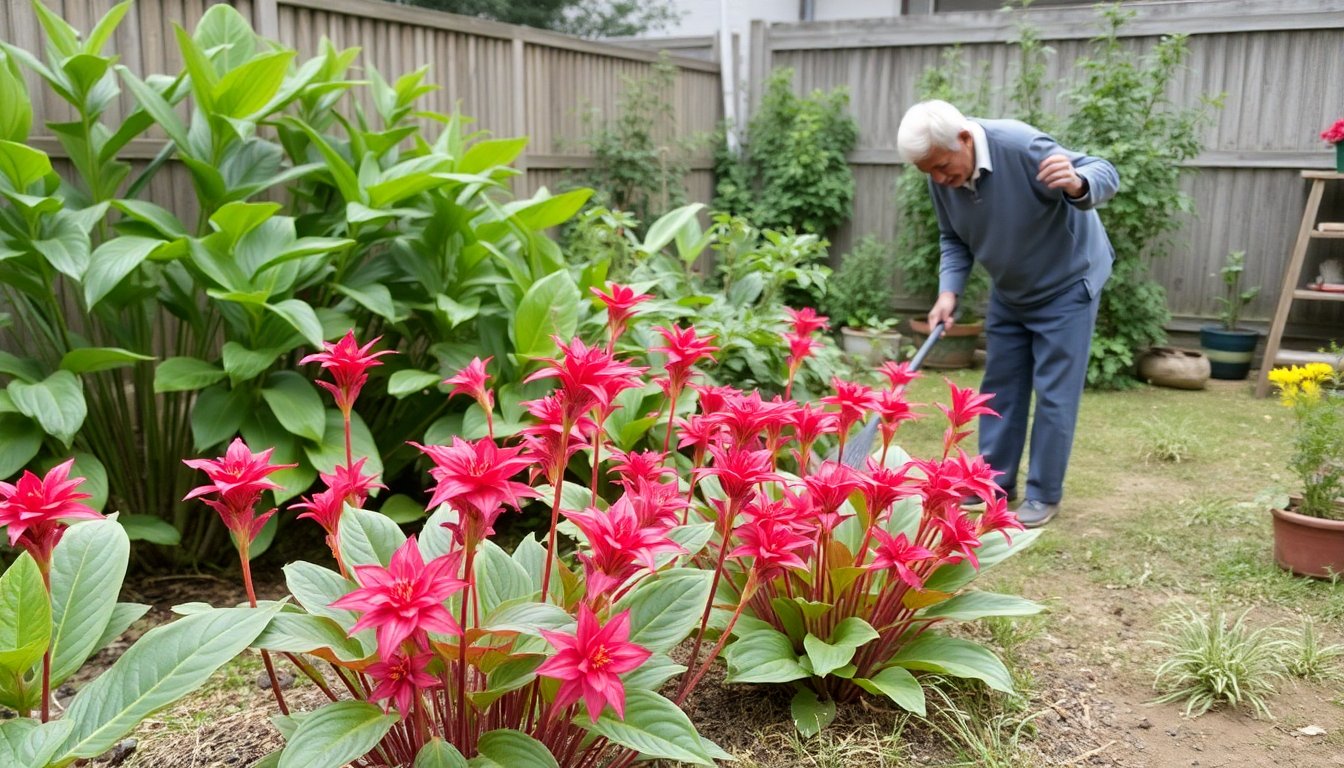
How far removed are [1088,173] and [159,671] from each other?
325cm

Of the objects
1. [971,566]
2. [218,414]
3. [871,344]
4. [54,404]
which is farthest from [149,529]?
[871,344]

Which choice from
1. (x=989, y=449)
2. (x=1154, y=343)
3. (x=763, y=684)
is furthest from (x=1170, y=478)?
(x=763, y=684)

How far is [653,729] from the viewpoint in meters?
1.56

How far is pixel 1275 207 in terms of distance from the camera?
6.92 m

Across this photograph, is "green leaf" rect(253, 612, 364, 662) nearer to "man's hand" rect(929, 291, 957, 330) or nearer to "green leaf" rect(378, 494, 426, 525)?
"green leaf" rect(378, 494, 426, 525)

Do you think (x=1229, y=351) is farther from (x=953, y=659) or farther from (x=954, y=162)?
(x=953, y=659)

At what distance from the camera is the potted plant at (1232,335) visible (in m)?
6.85

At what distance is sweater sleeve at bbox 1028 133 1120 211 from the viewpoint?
139 inches

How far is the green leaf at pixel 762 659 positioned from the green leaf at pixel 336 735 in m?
0.80

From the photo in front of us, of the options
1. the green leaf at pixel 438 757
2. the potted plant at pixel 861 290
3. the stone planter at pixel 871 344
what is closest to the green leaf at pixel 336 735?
the green leaf at pixel 438 757

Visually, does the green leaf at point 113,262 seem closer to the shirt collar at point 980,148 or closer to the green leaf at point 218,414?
the green leaf at point 218,414

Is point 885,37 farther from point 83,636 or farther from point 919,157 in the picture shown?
point 83,636

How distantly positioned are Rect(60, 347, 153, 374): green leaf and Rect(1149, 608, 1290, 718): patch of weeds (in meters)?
2.84

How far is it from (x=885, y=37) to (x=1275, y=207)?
120 inches
